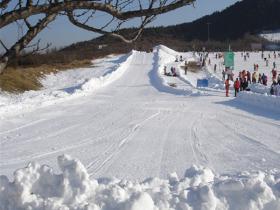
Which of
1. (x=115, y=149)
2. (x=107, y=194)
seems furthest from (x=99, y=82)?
(x=107, y=194)

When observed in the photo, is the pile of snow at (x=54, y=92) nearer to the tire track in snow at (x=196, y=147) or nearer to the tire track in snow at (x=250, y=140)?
the tire track in snow at (x=196, y=147)

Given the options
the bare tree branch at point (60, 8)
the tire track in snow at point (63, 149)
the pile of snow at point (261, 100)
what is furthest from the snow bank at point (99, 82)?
the bare tree branch at point (60, 8)

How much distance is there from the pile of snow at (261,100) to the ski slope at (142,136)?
0.12m

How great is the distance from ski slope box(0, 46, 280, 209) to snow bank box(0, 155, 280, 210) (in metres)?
0.19

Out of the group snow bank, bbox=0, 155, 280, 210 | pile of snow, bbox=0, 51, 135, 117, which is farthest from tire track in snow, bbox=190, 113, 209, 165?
pile of snow, bbox=0, 51, 135, 117

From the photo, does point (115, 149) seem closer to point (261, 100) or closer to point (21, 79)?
point (261, 100)

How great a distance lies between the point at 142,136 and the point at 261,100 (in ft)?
35.4

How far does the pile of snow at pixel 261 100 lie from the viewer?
23509 millimetres

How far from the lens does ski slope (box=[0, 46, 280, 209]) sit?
11664 mm

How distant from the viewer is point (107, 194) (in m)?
5.79

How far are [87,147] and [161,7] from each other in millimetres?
9973

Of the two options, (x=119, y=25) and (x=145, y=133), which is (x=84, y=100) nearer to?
(x=145, y=133)

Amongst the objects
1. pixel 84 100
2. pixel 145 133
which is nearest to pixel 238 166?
pixel 145 133

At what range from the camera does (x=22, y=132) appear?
678 inches
